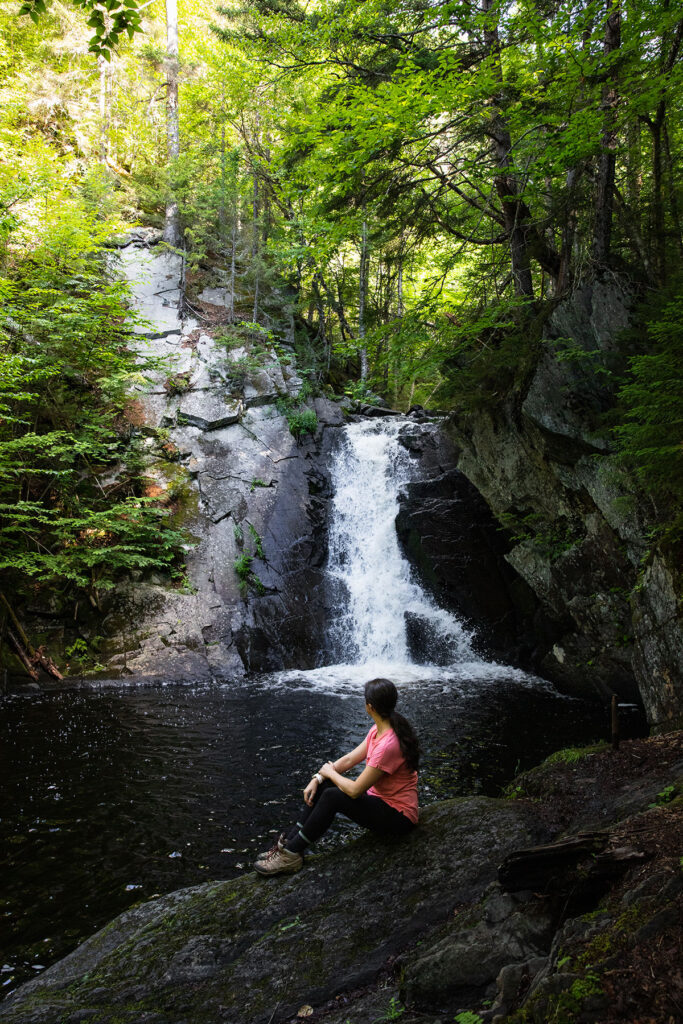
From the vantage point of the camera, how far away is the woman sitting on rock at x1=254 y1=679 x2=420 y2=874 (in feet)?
11.7

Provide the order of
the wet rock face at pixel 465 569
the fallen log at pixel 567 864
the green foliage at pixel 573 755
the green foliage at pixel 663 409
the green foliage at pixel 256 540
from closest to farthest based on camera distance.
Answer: the fallen log at pixel 567 864 < the green foliage at pixel 573 755 < the green foliage at pixel 663 409 < the wet rock face at pixel 465 569 < the green foliage at pixel 256 540

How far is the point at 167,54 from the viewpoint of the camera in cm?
2052

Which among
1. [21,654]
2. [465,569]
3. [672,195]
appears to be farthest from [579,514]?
[21,654]

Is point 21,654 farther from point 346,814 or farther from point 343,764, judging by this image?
point 346,814

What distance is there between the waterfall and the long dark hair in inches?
375

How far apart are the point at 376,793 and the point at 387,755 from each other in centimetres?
26

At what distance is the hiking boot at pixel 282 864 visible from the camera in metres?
3.66

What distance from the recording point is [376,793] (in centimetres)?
360

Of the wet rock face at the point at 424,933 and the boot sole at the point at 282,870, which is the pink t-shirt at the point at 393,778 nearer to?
the wet rock face at the point at 424,933

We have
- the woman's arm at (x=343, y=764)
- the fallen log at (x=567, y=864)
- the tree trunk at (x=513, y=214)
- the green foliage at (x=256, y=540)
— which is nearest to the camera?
the fallen log at (x=567, y=864)

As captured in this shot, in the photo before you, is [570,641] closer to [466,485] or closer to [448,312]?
[466,485]

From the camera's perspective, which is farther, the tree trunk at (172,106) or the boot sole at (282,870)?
the tree trunk at (172,106)

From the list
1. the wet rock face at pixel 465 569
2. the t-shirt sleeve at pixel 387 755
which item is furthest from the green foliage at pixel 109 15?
the wet rock face at pixel 465 569

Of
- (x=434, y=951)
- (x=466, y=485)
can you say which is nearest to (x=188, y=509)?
(x=466, y=485)
